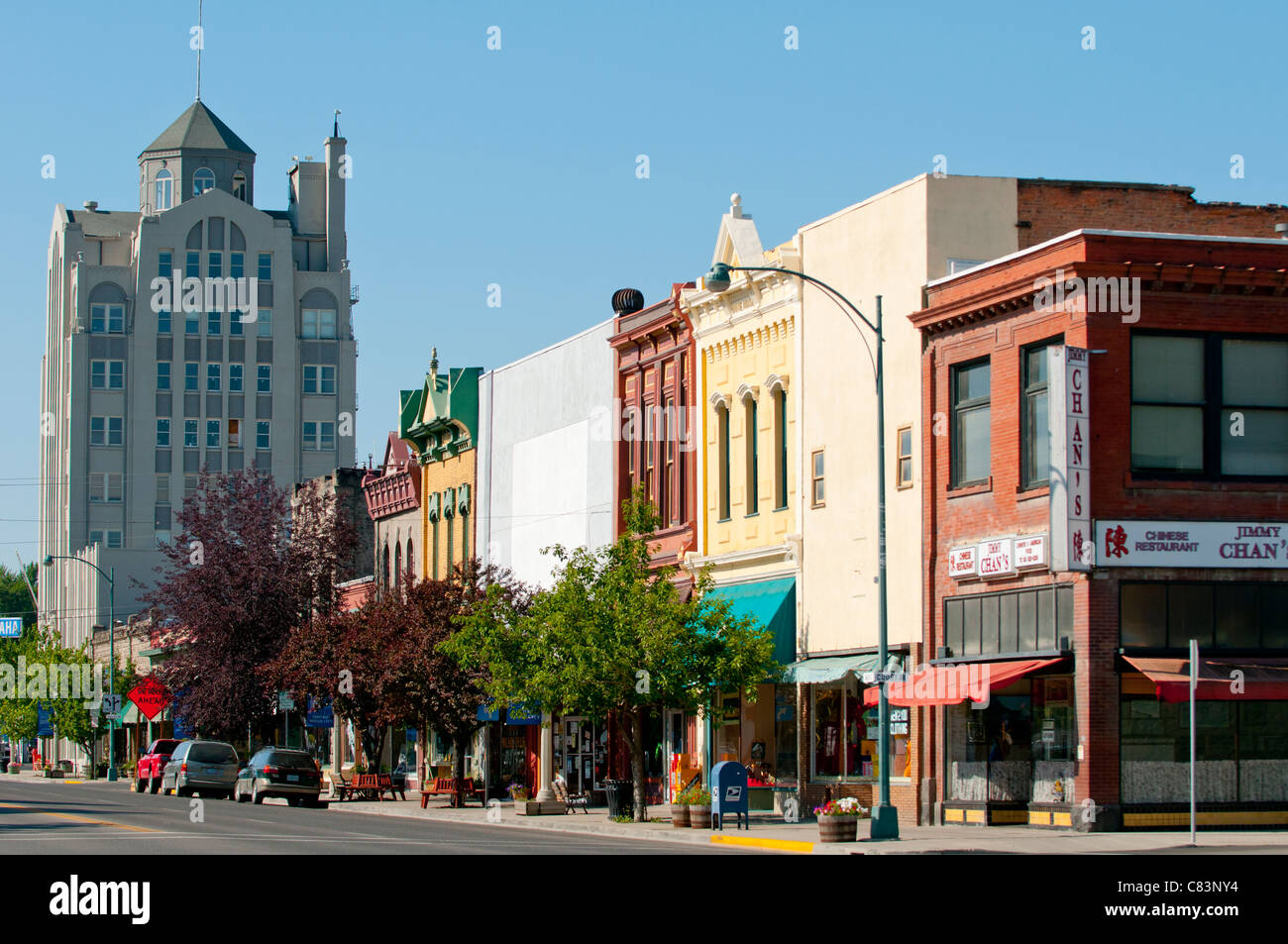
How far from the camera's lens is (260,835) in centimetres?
3050

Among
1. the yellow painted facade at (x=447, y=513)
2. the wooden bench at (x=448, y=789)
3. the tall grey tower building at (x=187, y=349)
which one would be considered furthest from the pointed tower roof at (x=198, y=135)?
the wooden bench at (x=448, y=789)

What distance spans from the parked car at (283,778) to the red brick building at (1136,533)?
75.6ft

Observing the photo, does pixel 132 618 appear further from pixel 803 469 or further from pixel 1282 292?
pixel 1282 292

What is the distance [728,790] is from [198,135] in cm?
10419

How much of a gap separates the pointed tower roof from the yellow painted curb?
105 meters

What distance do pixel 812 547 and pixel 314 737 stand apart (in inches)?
1423

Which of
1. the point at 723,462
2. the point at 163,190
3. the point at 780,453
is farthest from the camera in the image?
the point at 163,190

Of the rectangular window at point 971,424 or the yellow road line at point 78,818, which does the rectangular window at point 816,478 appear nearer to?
the rectangular window at point 971,424

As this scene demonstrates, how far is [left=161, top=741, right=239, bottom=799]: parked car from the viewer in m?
55.0

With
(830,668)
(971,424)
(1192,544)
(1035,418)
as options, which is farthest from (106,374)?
(1192,544)

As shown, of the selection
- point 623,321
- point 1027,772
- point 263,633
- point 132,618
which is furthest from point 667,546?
A: point 132,618

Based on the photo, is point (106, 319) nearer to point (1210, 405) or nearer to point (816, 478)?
point (816, 478)

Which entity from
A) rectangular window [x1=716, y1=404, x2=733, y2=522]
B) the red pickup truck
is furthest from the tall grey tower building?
rectangular window [x1=716, y1=404, x2=733, y2=522]

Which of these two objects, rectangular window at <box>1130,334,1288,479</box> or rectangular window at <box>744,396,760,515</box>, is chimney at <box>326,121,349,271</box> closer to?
rectangular window at <box>744,396,760,515</box>
